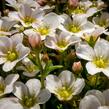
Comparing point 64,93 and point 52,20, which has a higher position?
point 52,20

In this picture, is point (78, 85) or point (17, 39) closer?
point (78, 85)

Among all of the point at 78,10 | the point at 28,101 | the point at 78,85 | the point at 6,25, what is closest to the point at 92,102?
the point at 78,85

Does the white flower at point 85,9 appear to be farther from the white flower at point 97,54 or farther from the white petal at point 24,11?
the white flower at point 97,54

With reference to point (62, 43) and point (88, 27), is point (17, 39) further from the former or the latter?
point (88, 27)

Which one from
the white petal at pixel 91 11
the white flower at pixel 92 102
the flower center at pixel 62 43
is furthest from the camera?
the white petal at pixel 91 11

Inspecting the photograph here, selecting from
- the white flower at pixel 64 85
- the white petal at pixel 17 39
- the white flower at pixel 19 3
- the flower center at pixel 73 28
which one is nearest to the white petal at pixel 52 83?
the white flower at pixel 64 85

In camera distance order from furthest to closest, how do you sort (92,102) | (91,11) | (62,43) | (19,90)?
(91,11) < (62,43) < (19,90) < (92,102)

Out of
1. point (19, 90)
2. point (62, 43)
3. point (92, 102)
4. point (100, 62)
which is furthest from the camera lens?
point (62, 43)

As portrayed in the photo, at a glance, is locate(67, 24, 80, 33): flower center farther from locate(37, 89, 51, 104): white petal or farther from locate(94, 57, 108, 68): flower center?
locate(37, 89, 51, 104): white petal

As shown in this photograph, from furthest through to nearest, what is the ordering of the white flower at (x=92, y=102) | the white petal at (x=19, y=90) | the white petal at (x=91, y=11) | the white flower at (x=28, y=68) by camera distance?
the white petal at (x=91, y=11)
the white flower at (x=28, y=68)
the white petal at (x=19, y=90)
the white flower at (x=92, y=102)
